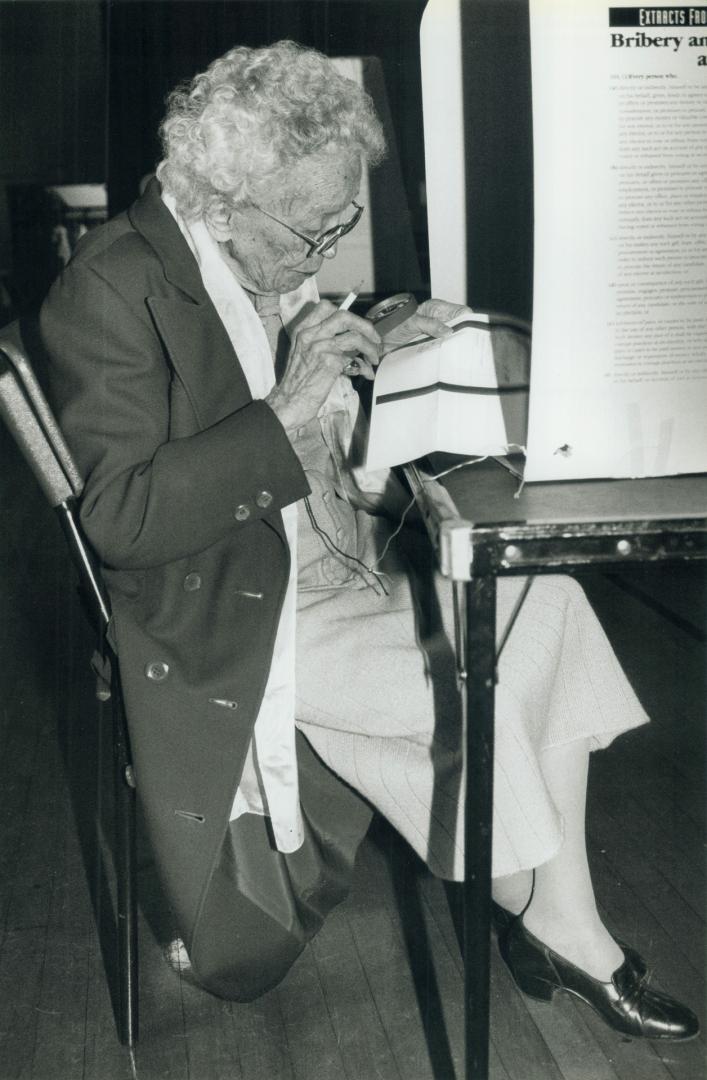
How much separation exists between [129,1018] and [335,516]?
0.76 m

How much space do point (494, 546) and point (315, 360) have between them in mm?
423

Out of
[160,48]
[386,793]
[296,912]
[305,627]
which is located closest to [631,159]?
[305,627]

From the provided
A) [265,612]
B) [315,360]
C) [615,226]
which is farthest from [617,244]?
[265,612]

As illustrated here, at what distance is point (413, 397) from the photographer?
1346mm

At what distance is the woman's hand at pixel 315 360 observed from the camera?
1.38 metres

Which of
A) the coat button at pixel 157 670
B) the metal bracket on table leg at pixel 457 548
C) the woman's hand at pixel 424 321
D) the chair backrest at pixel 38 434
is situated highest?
the woman's hand at pixel 424 321

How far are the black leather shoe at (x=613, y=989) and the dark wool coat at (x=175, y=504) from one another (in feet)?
1.66

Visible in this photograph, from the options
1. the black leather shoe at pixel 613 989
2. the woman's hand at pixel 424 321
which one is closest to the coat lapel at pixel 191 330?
the woman's hand at pixel 424 321

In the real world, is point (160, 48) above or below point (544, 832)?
above

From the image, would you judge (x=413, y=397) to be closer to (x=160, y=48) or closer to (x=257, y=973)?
(x=257, y=973)

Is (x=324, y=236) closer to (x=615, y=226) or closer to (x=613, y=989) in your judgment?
(x=615, y=226)

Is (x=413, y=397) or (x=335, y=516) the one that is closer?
(x=413, y=397)

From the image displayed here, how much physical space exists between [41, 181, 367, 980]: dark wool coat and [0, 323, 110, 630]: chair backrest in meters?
0.03

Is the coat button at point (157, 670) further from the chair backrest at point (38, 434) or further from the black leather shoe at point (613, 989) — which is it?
the black leather shoe at point (613, 989)
